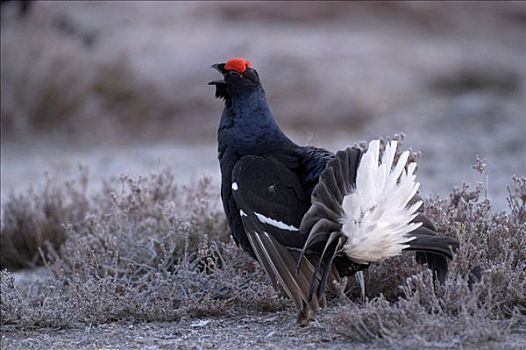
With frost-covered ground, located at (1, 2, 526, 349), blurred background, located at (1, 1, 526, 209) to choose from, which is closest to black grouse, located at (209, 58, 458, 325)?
frost-covered ground, located at (1, 2, 526, 349)

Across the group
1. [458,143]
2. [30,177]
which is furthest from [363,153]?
[458,143]

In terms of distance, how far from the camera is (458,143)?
35.9ft

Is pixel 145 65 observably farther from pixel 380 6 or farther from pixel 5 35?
pixel 380 6

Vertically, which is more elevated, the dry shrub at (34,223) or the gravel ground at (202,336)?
the dry shrub at (34,223)

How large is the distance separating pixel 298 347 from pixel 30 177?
17.8 feet

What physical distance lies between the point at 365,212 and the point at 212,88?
978cm

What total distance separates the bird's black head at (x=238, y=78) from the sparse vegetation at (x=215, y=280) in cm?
68

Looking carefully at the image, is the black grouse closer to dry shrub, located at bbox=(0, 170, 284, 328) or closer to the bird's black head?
the bird's black head

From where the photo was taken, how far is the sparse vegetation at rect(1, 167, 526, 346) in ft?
13.0

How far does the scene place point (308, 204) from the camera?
4402 mm

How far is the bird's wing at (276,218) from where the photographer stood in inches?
165

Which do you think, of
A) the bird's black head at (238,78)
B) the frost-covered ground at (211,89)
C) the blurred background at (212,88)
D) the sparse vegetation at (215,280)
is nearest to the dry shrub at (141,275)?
the sparse vegetation at (215,280)

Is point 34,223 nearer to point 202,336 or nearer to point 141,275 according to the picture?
point 141,275

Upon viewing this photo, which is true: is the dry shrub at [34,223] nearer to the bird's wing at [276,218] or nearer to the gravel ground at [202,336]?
the gravel ground at [202,336]
